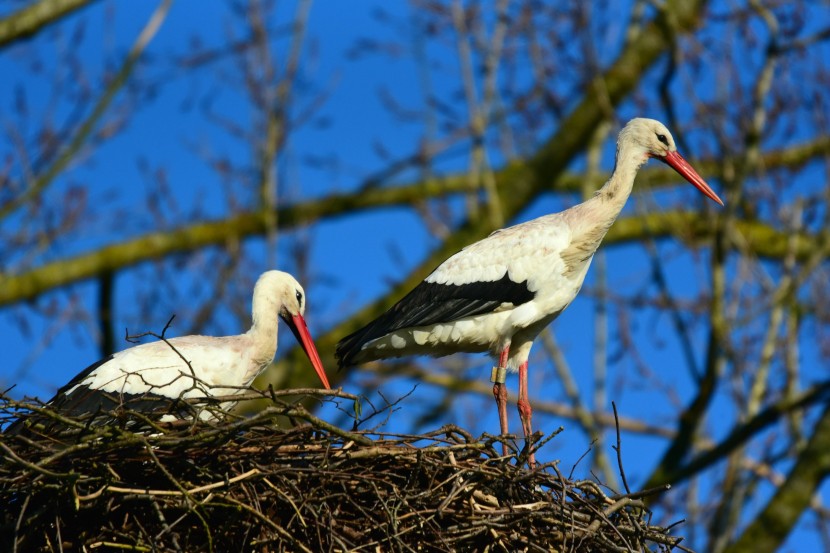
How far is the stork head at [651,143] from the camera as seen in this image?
816 centimetres

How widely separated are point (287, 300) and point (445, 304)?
1041 mm

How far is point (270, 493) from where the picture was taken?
580 cm

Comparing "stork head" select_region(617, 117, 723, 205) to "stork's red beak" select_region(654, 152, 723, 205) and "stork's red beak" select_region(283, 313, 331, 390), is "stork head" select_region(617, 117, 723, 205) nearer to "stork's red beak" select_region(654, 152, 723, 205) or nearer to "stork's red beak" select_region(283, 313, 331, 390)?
"stork's red beak" select_region(654, 152, 723, 205)

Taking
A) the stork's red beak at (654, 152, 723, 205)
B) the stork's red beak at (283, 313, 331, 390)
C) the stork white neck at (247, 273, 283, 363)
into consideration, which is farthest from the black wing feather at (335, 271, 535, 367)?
the stork's red beak at (654, 152, 723, 205)

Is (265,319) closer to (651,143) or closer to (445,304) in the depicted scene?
(445,304)

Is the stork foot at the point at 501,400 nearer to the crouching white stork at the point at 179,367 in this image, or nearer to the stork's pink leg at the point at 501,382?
the stork's pink leg at the point at 501,382

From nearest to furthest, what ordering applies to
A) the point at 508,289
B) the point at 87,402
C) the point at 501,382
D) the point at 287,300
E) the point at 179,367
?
the point at 87,402, the point at 179,367, the point at 508,289, the point at 501,382, the point at 287,300

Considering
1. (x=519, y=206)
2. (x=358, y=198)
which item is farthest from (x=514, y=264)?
(x=358, y=198)

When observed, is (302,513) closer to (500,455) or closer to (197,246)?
(500,455)

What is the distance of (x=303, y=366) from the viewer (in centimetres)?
1277

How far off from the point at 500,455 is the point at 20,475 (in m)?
A: 2.20

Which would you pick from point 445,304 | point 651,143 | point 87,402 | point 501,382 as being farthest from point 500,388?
point 87,402

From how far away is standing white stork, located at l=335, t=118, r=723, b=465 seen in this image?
786cm

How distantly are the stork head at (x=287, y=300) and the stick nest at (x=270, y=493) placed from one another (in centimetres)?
205
